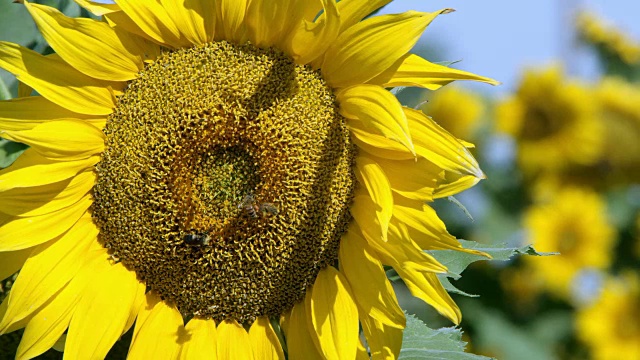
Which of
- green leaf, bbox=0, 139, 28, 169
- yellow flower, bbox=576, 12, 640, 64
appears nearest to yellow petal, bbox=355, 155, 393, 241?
green leaf, bbox=0, 139, 28, 169

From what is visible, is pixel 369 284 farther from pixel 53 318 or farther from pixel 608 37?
pixel 608 37

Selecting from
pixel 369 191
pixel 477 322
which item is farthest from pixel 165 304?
pixel 477 322

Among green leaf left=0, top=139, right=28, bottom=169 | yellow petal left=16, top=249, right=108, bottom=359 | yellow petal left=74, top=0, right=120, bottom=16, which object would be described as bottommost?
yellow petal left=16, top=249, right=108, bottom=359

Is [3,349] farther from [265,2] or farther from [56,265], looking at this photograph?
[265,2]

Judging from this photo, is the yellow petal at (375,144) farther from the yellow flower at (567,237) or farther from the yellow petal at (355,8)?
the yellow flower at (567,237)

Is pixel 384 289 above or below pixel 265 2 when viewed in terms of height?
below

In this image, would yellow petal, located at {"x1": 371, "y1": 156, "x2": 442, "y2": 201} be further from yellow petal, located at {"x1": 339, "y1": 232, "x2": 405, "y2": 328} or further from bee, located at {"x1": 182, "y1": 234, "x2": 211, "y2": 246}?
bee, located at {"x1": 182, "y1": 234, "x2": 211, "y2": 246}

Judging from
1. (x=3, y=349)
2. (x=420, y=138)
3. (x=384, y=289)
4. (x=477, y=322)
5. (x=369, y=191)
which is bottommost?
(x=477, y=322)

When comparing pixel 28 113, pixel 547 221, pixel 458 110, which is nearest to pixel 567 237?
pixel 547 221
